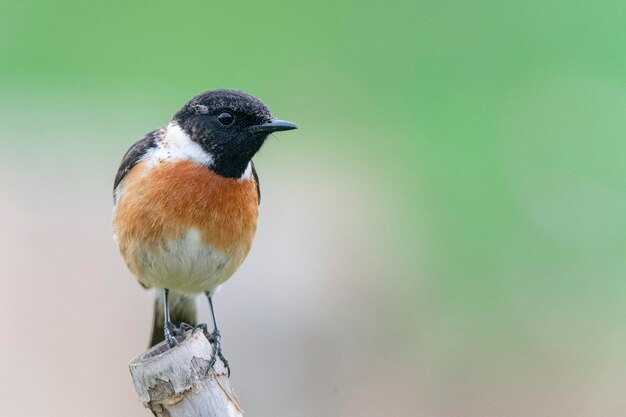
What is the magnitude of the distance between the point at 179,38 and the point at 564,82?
4.38m

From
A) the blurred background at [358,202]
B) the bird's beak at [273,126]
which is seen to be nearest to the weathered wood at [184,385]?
the bird's beak at [273,126]

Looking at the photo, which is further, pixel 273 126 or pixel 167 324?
pixel 167 324

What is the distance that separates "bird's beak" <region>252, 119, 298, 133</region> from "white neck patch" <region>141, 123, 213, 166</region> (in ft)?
0.99

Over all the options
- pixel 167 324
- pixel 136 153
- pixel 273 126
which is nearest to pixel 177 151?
pixel 136 153

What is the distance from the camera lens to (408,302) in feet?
29.6

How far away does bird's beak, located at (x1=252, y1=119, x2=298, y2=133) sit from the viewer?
16.8 feet

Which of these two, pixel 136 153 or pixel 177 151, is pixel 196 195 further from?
pixel 136 153

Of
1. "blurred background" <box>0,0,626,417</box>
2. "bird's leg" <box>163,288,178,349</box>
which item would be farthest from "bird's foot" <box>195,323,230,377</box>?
"blurred background" <box>0,0,626,417</box>

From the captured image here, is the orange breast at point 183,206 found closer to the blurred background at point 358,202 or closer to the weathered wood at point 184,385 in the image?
the weathered wood at point 184,385

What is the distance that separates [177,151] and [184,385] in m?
1.69

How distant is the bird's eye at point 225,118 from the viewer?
5223mm

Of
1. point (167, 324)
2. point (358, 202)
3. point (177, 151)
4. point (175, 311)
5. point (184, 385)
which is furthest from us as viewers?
point (358, 202)

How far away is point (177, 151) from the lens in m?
5.34

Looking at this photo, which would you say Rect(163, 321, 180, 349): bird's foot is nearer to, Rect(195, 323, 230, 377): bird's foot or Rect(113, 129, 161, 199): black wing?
Rect(195, 323, 230, 377): bird's foot
